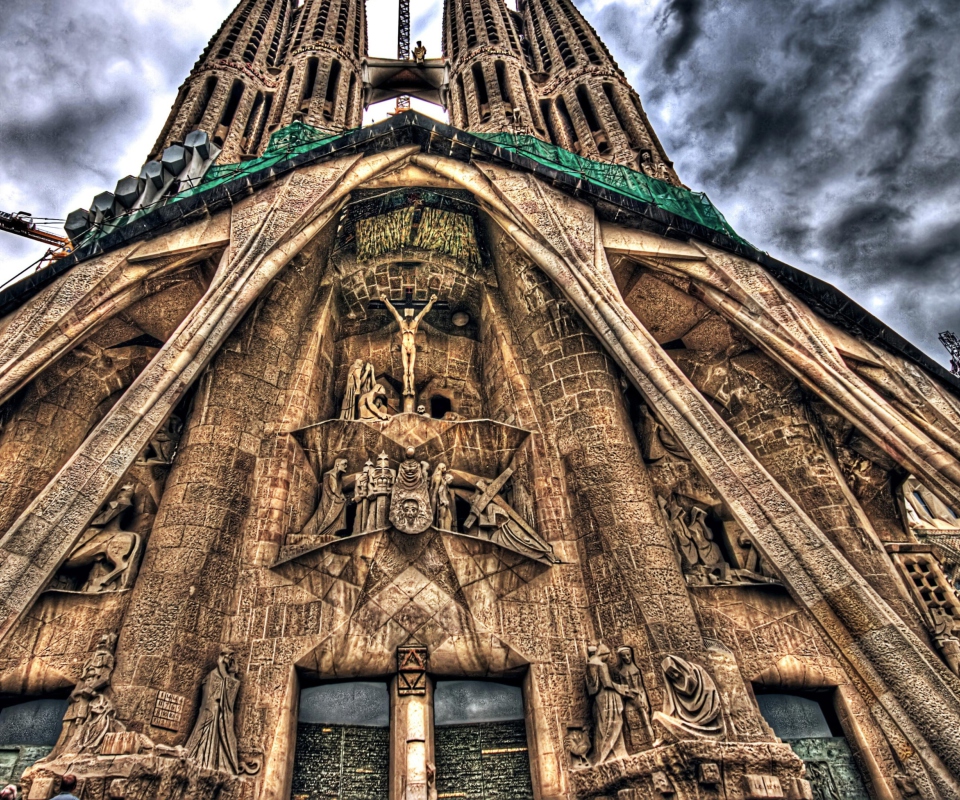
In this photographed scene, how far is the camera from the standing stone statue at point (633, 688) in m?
7.28

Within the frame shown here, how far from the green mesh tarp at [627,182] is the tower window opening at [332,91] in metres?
9.66

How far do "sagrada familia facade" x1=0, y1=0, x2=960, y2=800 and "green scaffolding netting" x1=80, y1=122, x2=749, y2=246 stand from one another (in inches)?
3.1

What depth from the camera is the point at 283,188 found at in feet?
32.4

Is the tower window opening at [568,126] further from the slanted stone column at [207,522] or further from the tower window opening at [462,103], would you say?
the slanted stone column at [207,522]

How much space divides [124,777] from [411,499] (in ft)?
14.0

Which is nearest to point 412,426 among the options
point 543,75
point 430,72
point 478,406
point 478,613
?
point 478,406

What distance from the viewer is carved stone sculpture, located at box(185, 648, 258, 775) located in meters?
6.77

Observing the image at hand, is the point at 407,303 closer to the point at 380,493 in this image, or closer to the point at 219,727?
the point at 380,493

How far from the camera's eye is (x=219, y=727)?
277 inches

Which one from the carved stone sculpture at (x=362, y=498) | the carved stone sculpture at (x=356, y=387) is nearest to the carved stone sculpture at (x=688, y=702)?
the carved stone sculpture at (x=362, y=498)

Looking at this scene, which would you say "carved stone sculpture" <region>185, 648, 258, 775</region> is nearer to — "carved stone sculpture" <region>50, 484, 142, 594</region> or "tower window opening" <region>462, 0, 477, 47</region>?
"carved stone sculpture" <region>50, 484, 142, 594</region>

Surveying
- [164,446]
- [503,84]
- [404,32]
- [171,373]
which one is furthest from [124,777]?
[404,32]

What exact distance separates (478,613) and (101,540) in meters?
4.81

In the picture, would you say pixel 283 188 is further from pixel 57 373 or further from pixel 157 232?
pixel 57 373
